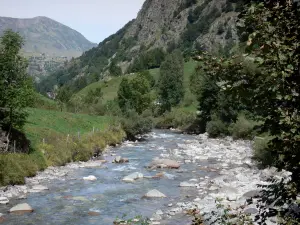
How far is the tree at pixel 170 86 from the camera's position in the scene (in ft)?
299

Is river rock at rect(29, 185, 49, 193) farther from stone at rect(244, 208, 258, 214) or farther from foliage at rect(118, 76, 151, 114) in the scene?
foliage at rect(118, 76, 151, 114)

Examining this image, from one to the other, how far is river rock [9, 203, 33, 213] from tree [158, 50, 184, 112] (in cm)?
7173

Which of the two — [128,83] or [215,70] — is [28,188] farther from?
[128,83]

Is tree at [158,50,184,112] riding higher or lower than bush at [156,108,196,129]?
higher

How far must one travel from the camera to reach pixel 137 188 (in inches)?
968

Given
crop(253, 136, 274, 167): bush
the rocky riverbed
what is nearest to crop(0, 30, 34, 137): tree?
the rocky riverbed

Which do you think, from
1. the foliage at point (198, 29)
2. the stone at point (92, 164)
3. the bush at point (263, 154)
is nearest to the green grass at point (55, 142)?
the stone at point (92, 164)

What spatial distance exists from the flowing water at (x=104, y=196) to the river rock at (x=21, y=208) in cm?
42

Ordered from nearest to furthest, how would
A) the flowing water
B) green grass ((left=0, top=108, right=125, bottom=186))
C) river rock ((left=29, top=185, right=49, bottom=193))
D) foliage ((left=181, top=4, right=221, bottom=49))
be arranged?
1. the flowing water
2. river rock ((left=29, top=185, right=49, bottom=193))
3. green grass ((left=0, top=108, right=125, bottom=186))
4. foliage ((left=181, top=4, right=221, bottom=49))

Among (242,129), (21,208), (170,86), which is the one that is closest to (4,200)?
(21,208)

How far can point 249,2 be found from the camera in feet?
15.5

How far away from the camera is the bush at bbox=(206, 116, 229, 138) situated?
183 ft

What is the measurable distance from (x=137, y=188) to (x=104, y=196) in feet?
9.59

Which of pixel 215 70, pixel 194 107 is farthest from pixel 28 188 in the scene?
pixel 194 107
